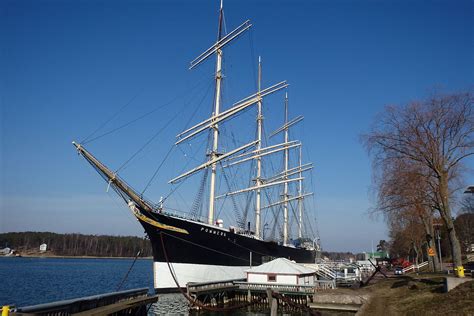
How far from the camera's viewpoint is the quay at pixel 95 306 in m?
13.2

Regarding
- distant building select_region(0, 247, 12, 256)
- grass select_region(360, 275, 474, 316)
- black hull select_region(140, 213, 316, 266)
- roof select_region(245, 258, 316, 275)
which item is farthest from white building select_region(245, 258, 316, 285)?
distant building select_region(0, 247, 12, 256)

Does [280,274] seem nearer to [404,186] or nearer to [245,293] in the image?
[245,293]

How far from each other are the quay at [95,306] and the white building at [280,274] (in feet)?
39.4

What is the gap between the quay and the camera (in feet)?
43.4

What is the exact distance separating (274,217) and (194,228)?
1363 inches

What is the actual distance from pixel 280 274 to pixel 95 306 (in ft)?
57.3

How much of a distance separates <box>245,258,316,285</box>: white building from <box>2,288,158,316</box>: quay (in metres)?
12.0

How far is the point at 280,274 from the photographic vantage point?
31.4m

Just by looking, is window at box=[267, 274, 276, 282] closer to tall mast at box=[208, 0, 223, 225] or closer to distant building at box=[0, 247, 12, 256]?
tall mast at box=[208, 0, 223, 225]

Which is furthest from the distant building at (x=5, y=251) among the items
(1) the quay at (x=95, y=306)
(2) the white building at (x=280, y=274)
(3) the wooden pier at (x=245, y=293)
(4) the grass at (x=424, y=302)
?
(4) the grass at (x=424, y=302)

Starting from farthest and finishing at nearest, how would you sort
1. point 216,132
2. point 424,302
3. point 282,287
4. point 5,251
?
point 5,251 < point 216,132 < point 282,287 < point 424,302

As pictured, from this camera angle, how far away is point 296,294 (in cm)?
2981

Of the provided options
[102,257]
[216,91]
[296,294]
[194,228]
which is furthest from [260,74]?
[102,257]

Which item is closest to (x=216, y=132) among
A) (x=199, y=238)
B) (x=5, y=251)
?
(x=199, y=238)
